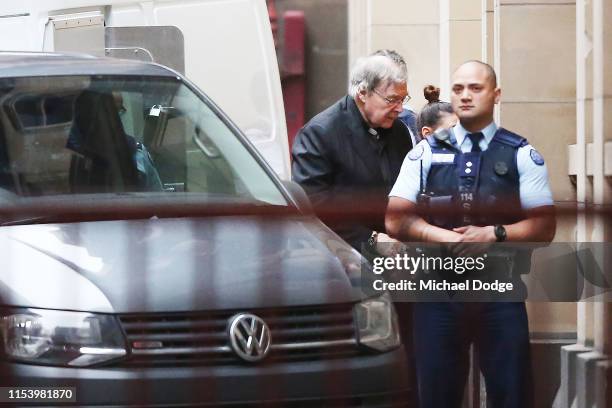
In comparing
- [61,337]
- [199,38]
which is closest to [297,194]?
[61,337]

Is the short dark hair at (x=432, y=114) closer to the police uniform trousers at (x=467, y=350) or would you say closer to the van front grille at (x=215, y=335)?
the police uniform trousers at (x=467, y=350)

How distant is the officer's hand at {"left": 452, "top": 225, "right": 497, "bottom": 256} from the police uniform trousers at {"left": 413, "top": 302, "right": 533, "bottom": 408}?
1.10 ft

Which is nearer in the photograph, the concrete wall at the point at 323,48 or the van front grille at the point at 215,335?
the van front grille at the point at 215,335

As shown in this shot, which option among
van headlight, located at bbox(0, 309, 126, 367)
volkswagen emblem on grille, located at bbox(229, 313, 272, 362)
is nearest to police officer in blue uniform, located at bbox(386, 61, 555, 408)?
volkswagen emblem on grille, located at bbox(229, 313, 272, 362)

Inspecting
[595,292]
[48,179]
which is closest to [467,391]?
[595,292]

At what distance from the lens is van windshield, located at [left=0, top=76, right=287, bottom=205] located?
5.71 metres

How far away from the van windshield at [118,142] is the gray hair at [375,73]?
0.62m

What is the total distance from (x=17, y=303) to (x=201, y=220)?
88 cm

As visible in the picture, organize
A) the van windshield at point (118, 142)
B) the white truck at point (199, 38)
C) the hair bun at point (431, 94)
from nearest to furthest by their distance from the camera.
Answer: the van windshield at point (118, 142) → the hair bun at point (431, 94) → the white truck at point (199, 38)

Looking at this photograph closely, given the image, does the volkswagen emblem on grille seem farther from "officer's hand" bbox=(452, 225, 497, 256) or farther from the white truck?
the white truck

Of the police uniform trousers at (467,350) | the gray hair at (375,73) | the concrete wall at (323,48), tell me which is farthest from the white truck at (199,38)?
the concrete wall at (323,48)

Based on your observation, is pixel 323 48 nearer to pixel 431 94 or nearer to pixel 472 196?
pixel 431 94

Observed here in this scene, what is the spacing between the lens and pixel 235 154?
637cm

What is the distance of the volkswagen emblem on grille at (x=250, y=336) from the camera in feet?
15.6
